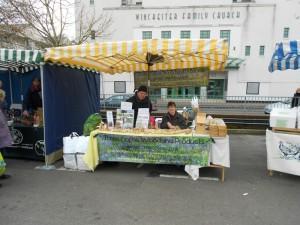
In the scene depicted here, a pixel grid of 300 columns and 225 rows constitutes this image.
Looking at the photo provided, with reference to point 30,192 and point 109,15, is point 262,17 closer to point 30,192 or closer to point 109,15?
point 109,15

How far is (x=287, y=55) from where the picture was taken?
17.5 ft

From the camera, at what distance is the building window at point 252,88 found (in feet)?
84.4

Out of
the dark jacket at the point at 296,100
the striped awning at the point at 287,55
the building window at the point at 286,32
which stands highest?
the building window at the point at 286,32

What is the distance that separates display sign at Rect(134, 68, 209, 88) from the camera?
6.47 meters

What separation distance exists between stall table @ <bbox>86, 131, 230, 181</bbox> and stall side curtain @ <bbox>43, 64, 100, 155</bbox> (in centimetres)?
119

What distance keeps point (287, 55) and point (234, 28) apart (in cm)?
2164

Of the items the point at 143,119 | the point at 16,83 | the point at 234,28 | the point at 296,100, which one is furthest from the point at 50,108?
the point at 234,28

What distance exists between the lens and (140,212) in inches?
142

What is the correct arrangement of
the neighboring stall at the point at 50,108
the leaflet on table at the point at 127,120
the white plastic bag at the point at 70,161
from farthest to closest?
1. the leaflet on table at the point at 127,120
2. the white plastic bag at the point at 70,161
3. the neighboring stall at the point at 50,108

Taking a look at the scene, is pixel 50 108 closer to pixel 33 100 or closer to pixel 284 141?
pixel 33 100

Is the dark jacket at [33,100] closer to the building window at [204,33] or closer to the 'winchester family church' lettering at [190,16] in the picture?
the 'winchester family church' lettering at [190,16]

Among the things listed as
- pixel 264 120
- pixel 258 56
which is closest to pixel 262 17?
pixel 258 56

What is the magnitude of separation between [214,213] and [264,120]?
706cm

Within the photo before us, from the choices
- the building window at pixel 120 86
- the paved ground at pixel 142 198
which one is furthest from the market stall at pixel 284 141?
the building window at pixel 120 86
